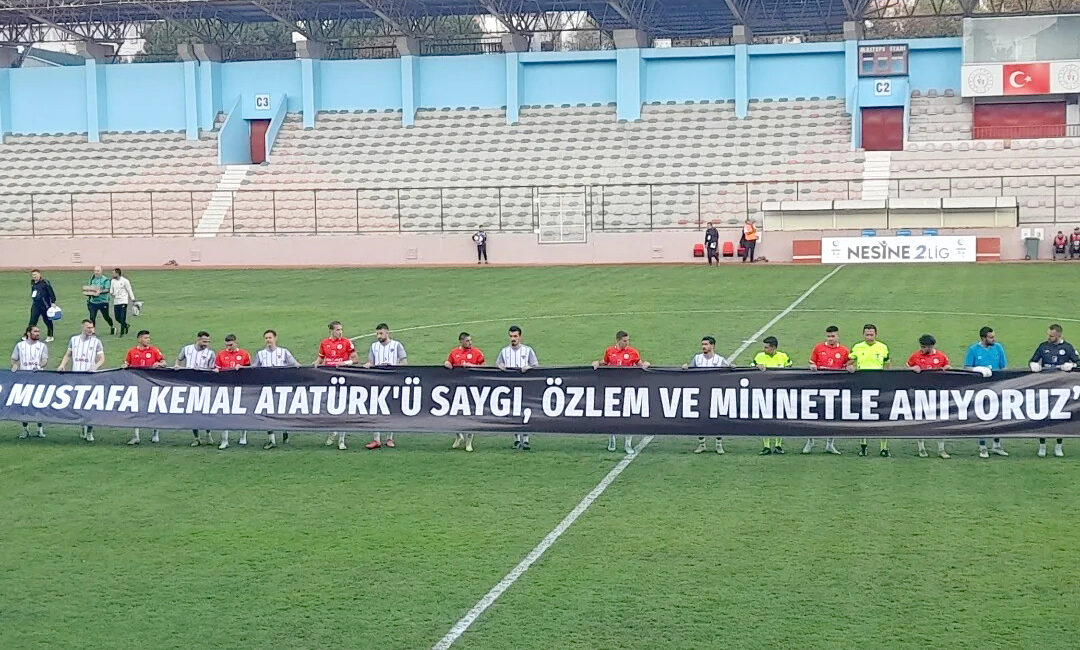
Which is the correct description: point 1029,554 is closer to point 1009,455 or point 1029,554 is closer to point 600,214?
point 1009,455

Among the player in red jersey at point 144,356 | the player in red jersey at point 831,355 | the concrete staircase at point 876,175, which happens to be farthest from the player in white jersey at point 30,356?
the concrete staircase at point 876,175

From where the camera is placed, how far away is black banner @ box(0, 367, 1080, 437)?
51.5 ft

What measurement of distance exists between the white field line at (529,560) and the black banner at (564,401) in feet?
2.76

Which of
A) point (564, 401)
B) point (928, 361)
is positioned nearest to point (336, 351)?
point (564, 401)

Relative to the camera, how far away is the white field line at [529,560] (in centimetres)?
999

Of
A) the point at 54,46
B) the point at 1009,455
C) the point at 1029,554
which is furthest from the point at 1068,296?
the point at 54,46

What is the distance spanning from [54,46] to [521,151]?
167 feet

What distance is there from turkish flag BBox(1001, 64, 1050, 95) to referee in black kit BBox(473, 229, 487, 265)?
21.3 meters

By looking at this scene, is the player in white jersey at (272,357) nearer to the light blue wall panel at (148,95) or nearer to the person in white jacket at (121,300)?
the person in white jacket at (121,300)

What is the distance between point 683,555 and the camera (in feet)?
39.4

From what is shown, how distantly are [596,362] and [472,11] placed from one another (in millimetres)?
45289

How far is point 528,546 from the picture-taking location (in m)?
12.4

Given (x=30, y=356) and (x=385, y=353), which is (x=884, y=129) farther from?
(x=30, y=356)

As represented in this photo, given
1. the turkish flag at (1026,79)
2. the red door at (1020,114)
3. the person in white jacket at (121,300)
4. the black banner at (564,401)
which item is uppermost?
the turkish flag at (1026,79)
